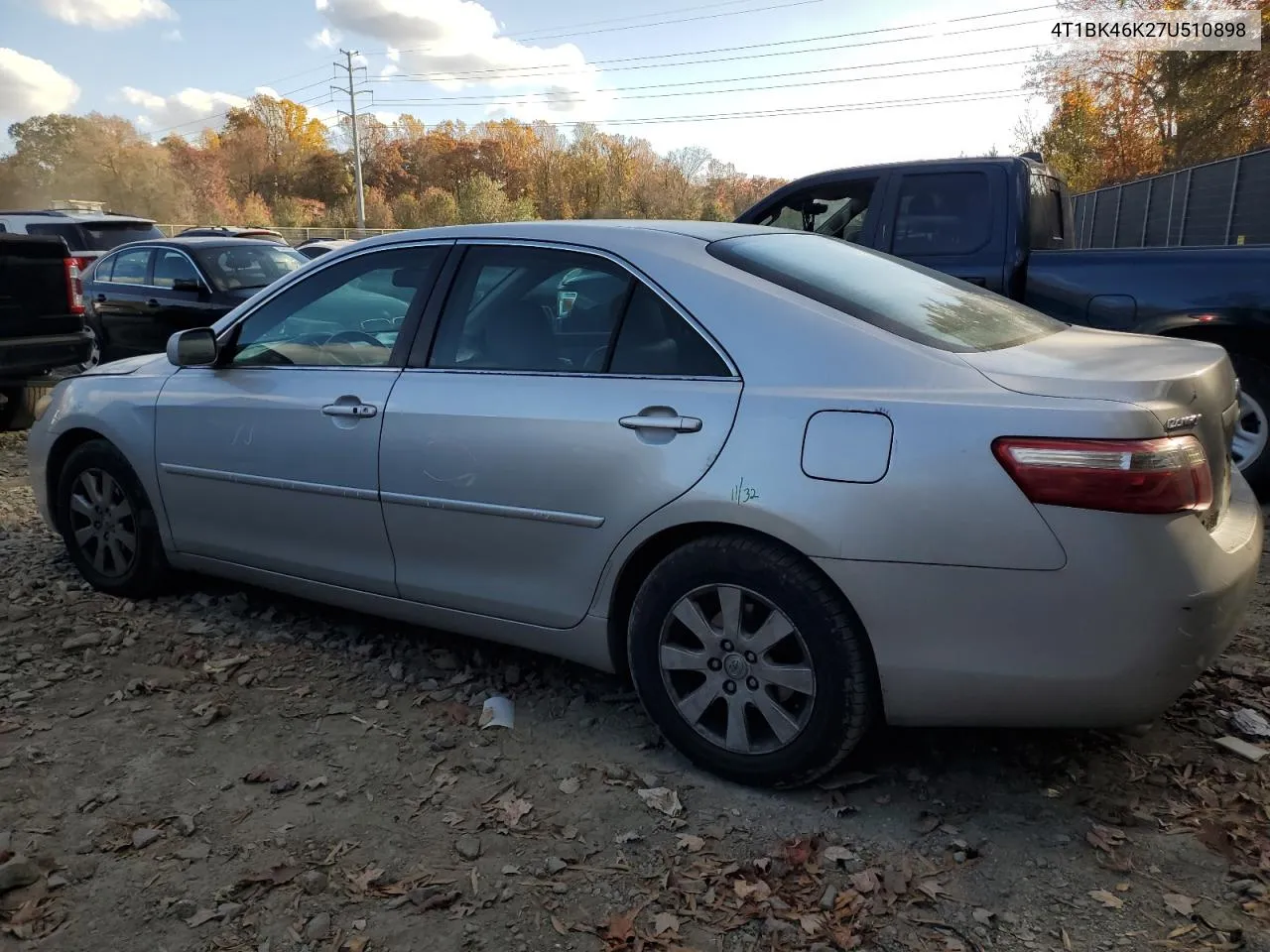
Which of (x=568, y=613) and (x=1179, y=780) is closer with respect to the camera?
(x=1179, y=780)

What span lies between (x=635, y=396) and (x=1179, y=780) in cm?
188

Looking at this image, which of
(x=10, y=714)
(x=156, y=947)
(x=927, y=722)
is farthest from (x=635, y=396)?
(x=10, y=714)

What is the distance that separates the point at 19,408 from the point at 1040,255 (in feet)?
26.4

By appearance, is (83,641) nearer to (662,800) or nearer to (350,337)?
(350,337)

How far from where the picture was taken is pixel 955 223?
6.30 meters

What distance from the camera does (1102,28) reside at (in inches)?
1280

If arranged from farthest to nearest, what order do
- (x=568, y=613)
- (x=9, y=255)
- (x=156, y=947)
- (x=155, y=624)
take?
(x=9, y=255) → (x=155, y=624) → (x=568, y=613) → (x=156, y=947)

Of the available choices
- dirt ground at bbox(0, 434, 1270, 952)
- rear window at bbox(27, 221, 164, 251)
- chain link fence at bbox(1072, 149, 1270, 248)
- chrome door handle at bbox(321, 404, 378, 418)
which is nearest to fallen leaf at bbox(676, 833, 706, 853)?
dirt ground at bbox(0, 434, 1270, 952)

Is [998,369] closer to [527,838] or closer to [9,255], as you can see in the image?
[527,838]

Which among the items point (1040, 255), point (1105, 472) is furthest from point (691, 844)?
point (1040, 255)

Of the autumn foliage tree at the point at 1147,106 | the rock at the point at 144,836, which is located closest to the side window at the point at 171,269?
A: the rock at the point at 144,836

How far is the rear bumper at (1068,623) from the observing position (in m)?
2.32

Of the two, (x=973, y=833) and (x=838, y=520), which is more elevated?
(x=838, y=520)

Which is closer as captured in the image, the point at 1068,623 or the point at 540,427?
the point at 1068,623
